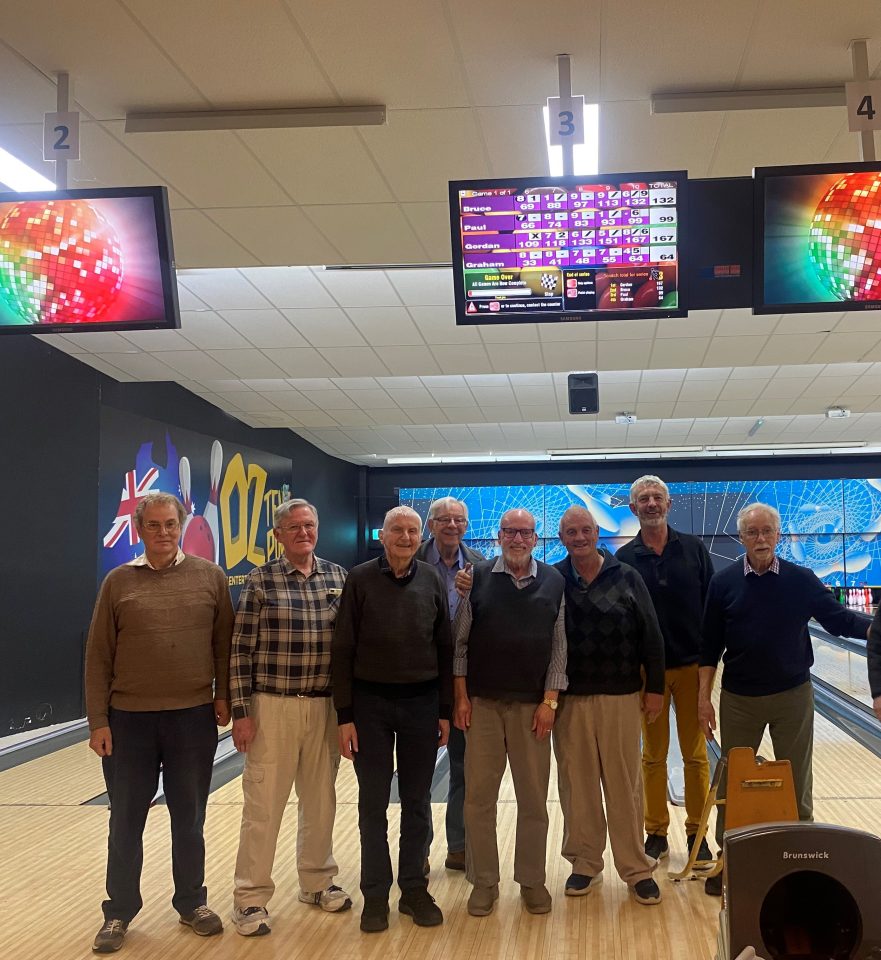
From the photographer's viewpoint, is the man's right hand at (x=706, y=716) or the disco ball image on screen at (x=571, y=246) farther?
the man's right hand at (x=706, y=716)

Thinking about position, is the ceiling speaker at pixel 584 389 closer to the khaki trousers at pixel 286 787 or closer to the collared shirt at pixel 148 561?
the khaki trousers at pixel 286 787

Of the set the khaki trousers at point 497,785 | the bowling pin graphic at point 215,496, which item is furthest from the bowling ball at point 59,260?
the bowling pin graphic at point 215,496

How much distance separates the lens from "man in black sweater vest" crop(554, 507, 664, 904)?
132 inches

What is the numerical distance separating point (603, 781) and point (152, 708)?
5.32ft

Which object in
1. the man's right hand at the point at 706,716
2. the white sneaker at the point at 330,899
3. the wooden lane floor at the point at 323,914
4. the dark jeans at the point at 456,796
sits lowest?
the wooden lane floor at the point at 323,914

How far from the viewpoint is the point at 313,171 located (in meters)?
3.80

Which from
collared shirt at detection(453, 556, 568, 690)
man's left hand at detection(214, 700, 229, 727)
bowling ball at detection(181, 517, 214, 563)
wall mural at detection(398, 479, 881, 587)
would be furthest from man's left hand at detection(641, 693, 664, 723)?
wall mural at detection(398, 479, 881, 587)

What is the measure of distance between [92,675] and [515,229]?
6.76 ft

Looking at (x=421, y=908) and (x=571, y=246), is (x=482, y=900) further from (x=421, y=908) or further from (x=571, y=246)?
(x=571, y=246)

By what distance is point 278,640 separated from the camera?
3.24m

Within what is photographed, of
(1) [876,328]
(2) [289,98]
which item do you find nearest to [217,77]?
(2) [289,98]

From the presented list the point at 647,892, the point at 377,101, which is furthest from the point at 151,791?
the point at 377,101

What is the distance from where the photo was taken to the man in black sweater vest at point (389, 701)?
320 centimetres

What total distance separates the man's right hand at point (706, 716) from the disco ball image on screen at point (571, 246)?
148 cm
